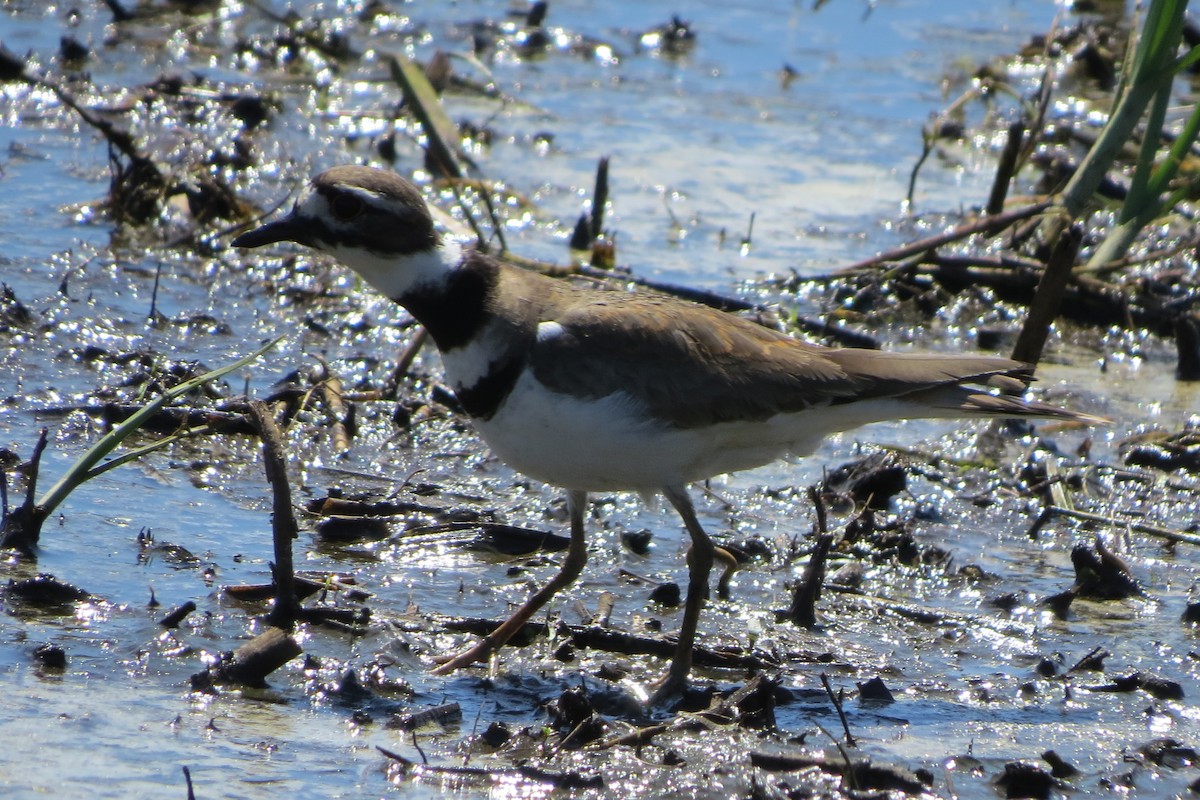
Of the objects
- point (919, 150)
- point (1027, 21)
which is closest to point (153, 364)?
point (919, 150)

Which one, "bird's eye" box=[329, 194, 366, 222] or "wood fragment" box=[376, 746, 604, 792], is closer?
"wood fragment" box=[376, 746, 604, 792]

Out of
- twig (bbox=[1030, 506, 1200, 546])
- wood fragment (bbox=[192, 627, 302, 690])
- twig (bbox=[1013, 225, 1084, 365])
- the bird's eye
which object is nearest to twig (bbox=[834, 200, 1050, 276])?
twig (bbox=[1013, 225, 1084, 365])

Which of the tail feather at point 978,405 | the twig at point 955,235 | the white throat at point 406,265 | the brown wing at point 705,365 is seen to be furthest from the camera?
the twig at point 955,235

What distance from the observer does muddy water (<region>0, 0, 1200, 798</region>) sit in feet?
15.4

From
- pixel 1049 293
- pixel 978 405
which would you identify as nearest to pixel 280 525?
pixel 978 405

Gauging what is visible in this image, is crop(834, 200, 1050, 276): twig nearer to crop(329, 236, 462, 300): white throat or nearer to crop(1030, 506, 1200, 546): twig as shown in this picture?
crop(1030, 506, 1200, 546): twig

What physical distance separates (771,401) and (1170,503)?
2.48 meters

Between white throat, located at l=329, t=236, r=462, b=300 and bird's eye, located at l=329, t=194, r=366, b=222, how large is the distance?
4.8 inches

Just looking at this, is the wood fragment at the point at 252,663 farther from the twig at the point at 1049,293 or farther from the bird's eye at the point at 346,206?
the twig at the point at 1049,293

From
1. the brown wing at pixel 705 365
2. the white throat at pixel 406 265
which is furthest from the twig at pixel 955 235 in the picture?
the white throat at pixel 406 265

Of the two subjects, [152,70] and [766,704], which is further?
[152,70]

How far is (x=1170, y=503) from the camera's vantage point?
719 cm

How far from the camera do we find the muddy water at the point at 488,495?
4707 mm

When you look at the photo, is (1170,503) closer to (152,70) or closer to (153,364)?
(153,364)
